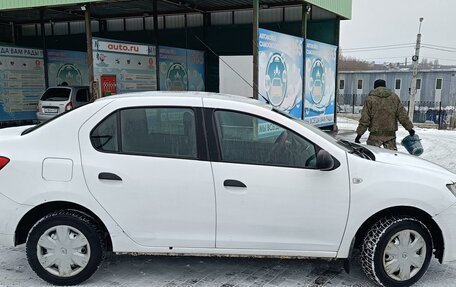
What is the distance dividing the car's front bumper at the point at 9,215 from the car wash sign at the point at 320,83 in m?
10.6

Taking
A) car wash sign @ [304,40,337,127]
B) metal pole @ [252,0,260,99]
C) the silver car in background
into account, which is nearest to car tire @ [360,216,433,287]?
metal pole @ [252,0,260,99]

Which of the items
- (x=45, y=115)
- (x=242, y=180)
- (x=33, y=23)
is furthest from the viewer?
(x=33, y=23)

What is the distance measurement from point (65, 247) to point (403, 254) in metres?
2.96

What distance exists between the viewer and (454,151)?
11242mm

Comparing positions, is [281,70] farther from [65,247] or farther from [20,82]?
[20,82]

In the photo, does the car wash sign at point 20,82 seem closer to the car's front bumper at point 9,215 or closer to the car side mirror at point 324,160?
the car's front bumper at point 9,215

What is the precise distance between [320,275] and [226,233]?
3.53 ft

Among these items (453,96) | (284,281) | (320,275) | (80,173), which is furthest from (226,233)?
(453,96)

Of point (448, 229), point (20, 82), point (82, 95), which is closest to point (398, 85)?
point (82, 95)

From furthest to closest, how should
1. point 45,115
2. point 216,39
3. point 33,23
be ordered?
point 33,23 < point 216,39 < point 45,115

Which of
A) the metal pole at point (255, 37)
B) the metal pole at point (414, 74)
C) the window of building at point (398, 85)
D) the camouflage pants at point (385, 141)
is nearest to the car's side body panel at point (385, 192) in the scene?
the camouflage pants at point (385, 141)

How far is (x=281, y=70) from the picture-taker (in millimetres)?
11148

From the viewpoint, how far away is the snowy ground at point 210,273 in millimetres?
3723

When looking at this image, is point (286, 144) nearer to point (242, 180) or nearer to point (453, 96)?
point (242, 180)
